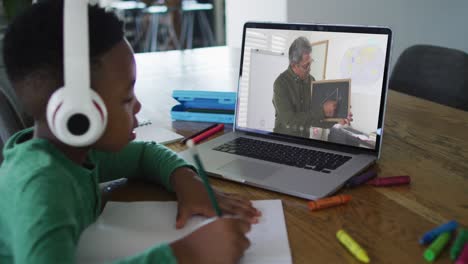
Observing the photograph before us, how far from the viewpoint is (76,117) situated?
608 mm

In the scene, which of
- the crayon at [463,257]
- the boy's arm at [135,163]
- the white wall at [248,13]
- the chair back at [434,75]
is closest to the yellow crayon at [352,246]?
the crayon at [463,257]

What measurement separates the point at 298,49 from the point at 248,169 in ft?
0.96

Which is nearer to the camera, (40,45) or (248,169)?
(40,45)

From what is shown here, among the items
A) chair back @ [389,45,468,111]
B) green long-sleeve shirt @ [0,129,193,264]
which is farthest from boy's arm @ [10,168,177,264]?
chair back @ [389,45,468,111]

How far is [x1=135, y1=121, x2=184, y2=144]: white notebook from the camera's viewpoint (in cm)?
112

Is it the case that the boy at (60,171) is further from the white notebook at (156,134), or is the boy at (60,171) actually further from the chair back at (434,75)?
the chair back at (434,75)

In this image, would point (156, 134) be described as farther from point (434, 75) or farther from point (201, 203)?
point (434, 75)

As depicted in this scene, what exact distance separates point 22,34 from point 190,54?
1.49m

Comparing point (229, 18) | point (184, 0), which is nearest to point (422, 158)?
point (229, 18)

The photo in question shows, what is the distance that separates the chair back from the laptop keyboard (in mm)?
737

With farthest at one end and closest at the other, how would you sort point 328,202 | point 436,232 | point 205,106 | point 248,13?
1. point 248,13
2. point 205,106
3. point 328,202
4. point 436,232

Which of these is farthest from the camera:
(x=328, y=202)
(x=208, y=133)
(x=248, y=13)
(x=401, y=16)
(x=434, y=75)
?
(x=248, y=13)

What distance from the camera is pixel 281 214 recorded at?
2.48ft

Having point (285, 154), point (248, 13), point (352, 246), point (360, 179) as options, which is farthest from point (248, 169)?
point (248, 13)
